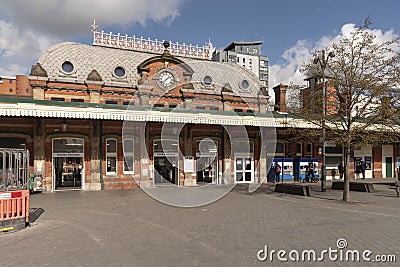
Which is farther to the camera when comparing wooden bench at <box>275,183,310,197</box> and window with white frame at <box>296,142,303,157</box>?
window with white frame at <box>296,142,303,157</box>

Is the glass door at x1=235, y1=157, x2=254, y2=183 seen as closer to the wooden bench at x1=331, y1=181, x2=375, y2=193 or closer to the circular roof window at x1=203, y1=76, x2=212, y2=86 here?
the wooden bench at x1=331, y1=181, x2=375, y2=193

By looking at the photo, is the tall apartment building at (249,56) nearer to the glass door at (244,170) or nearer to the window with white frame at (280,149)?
the window with white frame at (280,149)

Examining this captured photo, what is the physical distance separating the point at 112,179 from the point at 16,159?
10.1m

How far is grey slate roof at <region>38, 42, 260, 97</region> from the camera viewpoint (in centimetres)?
2205

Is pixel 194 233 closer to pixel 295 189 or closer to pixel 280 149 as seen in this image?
pixel 295 189

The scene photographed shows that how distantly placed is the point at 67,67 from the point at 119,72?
3571 millimetres

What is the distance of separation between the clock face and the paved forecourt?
1192 centimetres

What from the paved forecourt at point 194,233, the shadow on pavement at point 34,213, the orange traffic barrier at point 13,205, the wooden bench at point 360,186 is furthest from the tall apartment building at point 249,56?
the orange traffic barrier at point 13,205

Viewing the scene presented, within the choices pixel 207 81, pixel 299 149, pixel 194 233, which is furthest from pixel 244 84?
pixel 194 233

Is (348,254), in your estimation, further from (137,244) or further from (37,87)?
(37,87)

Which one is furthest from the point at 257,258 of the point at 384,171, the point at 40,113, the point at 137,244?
the point at 384,171

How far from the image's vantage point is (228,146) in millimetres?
23141

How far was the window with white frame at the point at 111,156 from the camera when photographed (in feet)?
65.0

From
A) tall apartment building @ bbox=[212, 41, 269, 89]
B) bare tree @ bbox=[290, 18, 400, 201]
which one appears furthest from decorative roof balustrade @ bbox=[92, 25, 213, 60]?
tall apartment building @ bbox=[212, 41, 269, 89]
